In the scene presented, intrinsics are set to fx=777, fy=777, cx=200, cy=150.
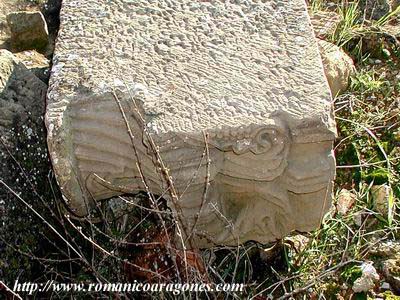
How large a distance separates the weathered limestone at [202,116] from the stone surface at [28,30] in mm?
727

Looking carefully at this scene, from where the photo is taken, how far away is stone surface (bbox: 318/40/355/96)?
11.5 ft

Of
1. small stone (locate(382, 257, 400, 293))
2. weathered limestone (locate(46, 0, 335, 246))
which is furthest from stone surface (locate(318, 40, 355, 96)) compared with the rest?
small stone (locate(382, 257, 400, 293))

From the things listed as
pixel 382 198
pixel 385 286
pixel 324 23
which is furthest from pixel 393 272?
pixel 324 23

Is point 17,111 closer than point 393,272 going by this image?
Yes

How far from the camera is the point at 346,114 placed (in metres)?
3.61

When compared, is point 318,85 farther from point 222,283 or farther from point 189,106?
point 222,283

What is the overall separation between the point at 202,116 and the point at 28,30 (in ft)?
4.47

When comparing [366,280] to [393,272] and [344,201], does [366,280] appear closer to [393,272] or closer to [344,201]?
[393,272]

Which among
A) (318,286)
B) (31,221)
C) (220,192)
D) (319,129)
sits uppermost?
(319,129)

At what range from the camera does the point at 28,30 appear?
11.8 ft

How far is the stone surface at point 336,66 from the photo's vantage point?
3504 millimetres

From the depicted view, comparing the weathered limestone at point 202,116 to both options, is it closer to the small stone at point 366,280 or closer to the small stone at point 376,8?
the small stone at point 366,280

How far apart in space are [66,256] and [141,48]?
84 cm

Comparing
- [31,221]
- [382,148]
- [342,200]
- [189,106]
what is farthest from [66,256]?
[382,148]
